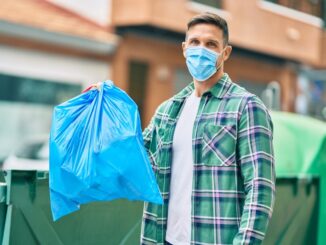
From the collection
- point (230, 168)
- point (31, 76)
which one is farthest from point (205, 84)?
point (31, 76)

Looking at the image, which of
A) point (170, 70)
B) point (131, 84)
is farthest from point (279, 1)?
point (131, 84)

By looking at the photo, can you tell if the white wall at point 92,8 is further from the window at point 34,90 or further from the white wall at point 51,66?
the window at point 34,90

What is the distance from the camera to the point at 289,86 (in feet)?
81.9

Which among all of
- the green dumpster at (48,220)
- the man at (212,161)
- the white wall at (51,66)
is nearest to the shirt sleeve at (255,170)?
the man at (212,161)

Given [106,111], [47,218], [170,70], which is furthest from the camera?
[170,70]

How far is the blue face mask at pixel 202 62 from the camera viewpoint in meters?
3.10

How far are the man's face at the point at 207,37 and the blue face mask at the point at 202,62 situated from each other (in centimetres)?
3

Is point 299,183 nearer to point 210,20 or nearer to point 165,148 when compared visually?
point 165,148

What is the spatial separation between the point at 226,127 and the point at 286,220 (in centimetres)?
237

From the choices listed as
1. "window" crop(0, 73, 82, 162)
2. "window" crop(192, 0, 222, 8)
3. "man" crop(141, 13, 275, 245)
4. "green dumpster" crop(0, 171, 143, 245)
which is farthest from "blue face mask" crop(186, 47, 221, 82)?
"window" crop(192, 0, 222, 8)

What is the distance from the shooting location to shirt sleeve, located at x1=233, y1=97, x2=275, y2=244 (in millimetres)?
2816

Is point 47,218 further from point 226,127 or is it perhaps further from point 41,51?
point 41,51

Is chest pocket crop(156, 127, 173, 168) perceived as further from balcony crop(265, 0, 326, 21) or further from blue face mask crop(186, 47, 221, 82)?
balcony crop(265, 0, 326, 21)

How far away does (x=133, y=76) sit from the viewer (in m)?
18.2
